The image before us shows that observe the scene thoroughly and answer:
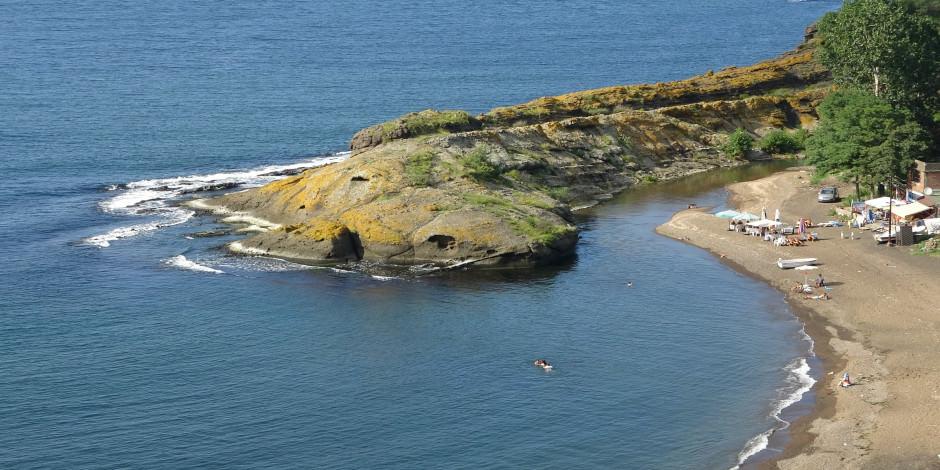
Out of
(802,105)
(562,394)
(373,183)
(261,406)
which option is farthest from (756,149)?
(261,406)

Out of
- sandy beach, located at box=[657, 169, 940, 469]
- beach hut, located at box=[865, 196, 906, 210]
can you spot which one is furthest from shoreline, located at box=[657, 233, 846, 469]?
beach hut, located at box=[865, 196, 906, 210]

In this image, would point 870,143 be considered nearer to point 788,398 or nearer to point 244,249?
point 788,398

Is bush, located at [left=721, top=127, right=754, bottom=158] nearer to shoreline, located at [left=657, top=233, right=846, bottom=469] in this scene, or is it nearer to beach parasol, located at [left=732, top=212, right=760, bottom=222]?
beach parasol, located at [left=732, top=212, right=760, bottom=222]

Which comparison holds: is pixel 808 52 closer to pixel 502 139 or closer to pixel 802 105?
pixel 802 105

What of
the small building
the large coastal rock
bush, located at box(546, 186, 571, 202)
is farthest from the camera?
Result: bush, located at box(546, 186, 571, 202)

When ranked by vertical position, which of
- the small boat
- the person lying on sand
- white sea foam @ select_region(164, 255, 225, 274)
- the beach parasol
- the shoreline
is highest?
white sea foam @ select_region(164, 255, 225, 274)

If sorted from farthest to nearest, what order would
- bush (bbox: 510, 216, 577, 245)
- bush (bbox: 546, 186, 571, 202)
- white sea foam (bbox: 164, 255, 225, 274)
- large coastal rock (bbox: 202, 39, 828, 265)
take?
bush (bbox: 546, 186, 571, 202) < large coastal rock (bbox: 202, 39, 828, 265) < bush (bbox: 510, 216, 577, 245) < white sea foam (bbox: 164, 255, 225, 274)
